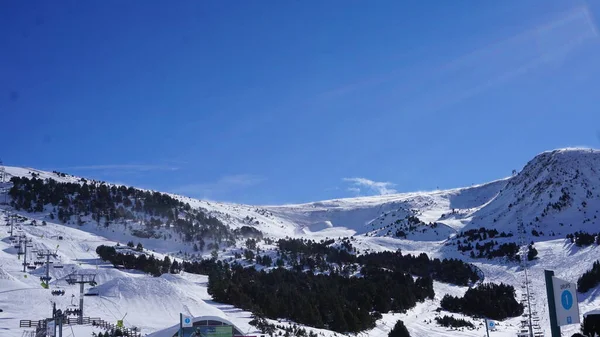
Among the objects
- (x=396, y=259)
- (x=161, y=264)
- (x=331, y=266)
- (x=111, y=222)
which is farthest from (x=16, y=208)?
(x=396, y=259)

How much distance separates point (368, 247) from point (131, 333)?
11111cm

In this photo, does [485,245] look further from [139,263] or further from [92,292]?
[92,292]

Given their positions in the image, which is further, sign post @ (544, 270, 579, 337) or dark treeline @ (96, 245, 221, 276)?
dark treeline @ (96, 245, 221, 276)

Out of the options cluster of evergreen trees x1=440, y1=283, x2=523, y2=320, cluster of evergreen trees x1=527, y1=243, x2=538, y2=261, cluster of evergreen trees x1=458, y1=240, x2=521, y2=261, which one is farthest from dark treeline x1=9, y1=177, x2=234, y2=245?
cluster of evergreen trees x1=440, y1=283, x2=523, y2=320

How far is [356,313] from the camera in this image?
64625 mm

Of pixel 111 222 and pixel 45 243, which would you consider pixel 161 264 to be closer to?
pixel 45 243

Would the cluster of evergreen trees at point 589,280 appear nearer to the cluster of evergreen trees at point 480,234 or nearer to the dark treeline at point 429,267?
the dark treeline at point 429,267

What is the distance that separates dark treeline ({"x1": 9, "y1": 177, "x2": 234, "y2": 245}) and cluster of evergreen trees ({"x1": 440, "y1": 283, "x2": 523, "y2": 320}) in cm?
7568

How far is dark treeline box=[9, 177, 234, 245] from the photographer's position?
146 metres

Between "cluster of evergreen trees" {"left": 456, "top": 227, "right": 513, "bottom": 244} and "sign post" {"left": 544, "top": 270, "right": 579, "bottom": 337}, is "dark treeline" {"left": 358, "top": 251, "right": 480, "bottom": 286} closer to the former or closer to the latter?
"cluster of evergreen trees" {"left": 456, "top": 227, "right": 513, "bottom": 244}

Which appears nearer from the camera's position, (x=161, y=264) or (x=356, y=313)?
(x=356, y=313)

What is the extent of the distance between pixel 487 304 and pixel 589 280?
14914 millimetres

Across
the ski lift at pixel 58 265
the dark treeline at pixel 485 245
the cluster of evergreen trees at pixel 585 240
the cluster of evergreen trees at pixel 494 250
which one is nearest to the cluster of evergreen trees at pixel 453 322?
the cluster of evergreen trees at pixel 494 250

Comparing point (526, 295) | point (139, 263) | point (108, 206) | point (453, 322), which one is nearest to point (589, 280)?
point (526, 295)
